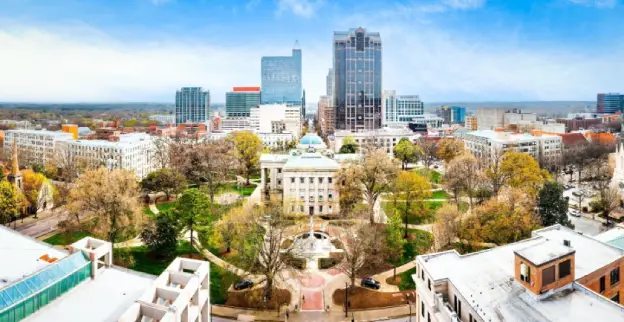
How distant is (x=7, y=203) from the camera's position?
164ft

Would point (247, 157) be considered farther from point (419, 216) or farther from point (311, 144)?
point (419, 216)

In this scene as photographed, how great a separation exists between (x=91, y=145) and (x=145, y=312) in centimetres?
8442

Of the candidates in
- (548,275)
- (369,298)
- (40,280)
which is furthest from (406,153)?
(40,280)

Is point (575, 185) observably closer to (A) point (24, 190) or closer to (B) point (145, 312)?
(B) point (145, 312)

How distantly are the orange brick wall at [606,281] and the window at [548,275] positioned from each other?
283 centimetres

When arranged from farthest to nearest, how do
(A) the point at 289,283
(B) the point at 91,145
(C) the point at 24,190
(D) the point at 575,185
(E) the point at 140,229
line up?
(B) the point at 91,145 → (D) the point at 575,185 → (C) the point at 24,190 → (E) the point at 140,229 → (A) the point at 289,283

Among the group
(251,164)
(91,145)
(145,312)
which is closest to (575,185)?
(251,164)

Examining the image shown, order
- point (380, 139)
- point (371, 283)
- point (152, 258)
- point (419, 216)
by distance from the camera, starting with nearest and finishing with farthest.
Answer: point (371, 283)
point (152, 258)
point (419, 216)
point (380, 139)

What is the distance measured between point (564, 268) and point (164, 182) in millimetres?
55568

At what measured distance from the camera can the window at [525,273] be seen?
70.7 feet

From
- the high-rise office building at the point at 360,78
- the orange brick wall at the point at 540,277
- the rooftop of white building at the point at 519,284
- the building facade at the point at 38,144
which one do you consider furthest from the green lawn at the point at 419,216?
the high-rise office building at the point at 360,78

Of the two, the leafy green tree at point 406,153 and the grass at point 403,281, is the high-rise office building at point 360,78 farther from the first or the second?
the grass at point 403,281

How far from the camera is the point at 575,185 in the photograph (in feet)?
260

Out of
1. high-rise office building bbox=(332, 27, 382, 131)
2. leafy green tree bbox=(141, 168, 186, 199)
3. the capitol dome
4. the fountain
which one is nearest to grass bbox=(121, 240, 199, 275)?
the fountain
